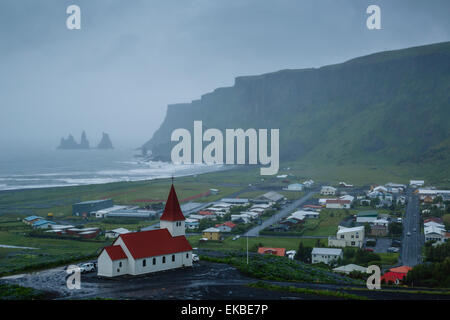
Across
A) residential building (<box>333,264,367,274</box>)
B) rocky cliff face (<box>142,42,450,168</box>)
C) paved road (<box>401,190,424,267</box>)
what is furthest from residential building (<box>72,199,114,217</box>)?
rocky cliff face (<box>142,42,450,168</box>)

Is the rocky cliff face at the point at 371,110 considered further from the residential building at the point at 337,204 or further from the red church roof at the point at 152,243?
the red church roof at the point at 152,243

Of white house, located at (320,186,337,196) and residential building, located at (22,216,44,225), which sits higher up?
white house, located at (320,186,337,196)

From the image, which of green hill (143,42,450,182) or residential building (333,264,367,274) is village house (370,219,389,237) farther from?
green hill (143,42,450,182)

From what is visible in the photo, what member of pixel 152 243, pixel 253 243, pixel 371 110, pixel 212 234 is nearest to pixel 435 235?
pixel 253 243

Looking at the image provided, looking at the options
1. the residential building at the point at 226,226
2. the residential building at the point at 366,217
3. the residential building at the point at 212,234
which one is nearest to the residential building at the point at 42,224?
the residential building at the point at 212,234

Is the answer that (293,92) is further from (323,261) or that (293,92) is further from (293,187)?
(323,261)
